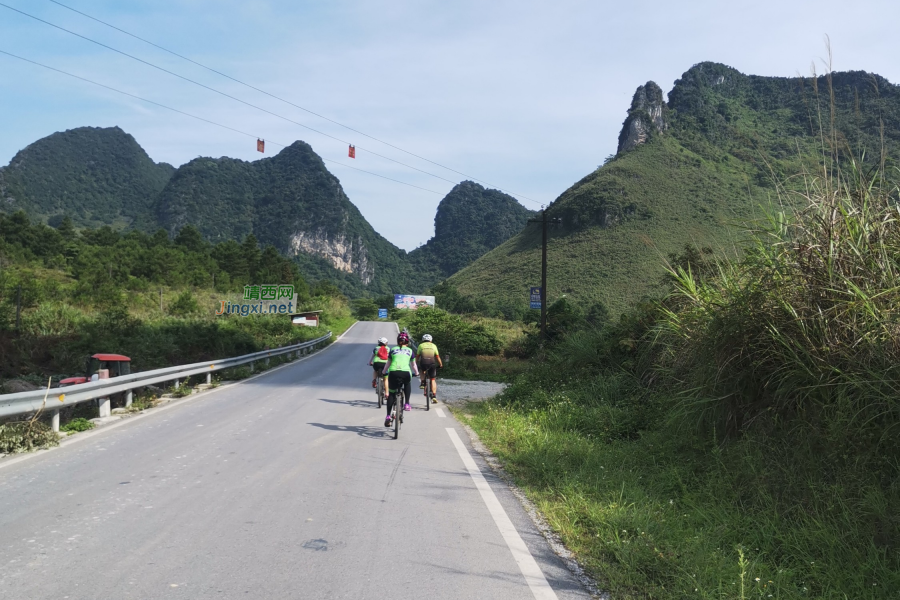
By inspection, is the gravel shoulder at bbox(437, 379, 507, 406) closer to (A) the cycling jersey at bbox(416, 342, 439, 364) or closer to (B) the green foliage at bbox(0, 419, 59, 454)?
(A) the cycling jersey at bbox(416, 342, 439, 364)

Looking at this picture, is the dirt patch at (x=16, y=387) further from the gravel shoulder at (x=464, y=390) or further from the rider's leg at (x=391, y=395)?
the rider's leg at (x=391, y=395)

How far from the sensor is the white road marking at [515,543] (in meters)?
4.22

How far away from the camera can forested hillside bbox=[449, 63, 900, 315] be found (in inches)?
278

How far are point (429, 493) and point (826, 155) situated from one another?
5.39 meters

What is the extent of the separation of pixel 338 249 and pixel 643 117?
312ft

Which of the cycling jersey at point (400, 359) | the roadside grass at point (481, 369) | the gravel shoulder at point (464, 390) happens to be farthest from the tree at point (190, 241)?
the cycling jersey at point (400, 359)

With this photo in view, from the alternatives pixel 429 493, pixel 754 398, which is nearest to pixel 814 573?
pixel 754 398

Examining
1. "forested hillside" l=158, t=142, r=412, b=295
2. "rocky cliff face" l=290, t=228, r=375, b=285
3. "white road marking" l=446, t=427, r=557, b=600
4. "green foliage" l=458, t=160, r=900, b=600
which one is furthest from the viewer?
"rocky cliff face" l=290, t=228, r=375, b=285

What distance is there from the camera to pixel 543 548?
5.08m

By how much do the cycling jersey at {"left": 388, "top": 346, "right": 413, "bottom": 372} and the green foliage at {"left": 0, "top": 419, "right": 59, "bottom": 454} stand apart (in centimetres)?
482

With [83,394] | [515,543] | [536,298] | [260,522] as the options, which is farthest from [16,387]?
[536,298]

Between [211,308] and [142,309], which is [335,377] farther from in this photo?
[211,308]

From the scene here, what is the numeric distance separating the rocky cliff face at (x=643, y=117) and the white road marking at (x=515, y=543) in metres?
116

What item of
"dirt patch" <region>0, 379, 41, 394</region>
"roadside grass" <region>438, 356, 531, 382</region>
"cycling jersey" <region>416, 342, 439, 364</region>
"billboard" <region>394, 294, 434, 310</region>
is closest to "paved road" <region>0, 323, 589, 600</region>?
"cycling jersey" <region>416, 342, 439, 364</region>
